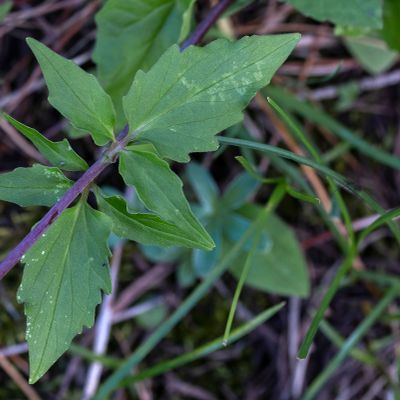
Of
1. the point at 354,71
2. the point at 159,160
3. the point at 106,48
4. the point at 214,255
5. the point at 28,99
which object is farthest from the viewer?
the point at 354,71

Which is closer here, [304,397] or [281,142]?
[304,397]

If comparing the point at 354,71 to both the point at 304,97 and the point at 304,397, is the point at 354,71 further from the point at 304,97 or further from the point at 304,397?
the point at 304,397

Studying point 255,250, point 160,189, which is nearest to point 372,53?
point 255,250

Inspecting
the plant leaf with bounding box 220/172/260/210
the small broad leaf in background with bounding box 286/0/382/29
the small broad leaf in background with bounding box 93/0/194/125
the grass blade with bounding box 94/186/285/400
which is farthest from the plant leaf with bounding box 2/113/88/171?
the plant leaf with bounding box 220/172/260/210

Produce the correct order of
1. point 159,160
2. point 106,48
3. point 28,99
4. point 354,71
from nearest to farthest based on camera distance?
point 159,160 → point 106,48 → point 28,99 → point 354,71

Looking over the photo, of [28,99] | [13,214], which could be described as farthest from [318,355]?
[28,99]

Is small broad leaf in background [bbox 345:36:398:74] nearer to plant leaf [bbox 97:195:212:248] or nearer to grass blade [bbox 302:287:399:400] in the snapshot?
grass blade [bbox 302:287:399:400]
